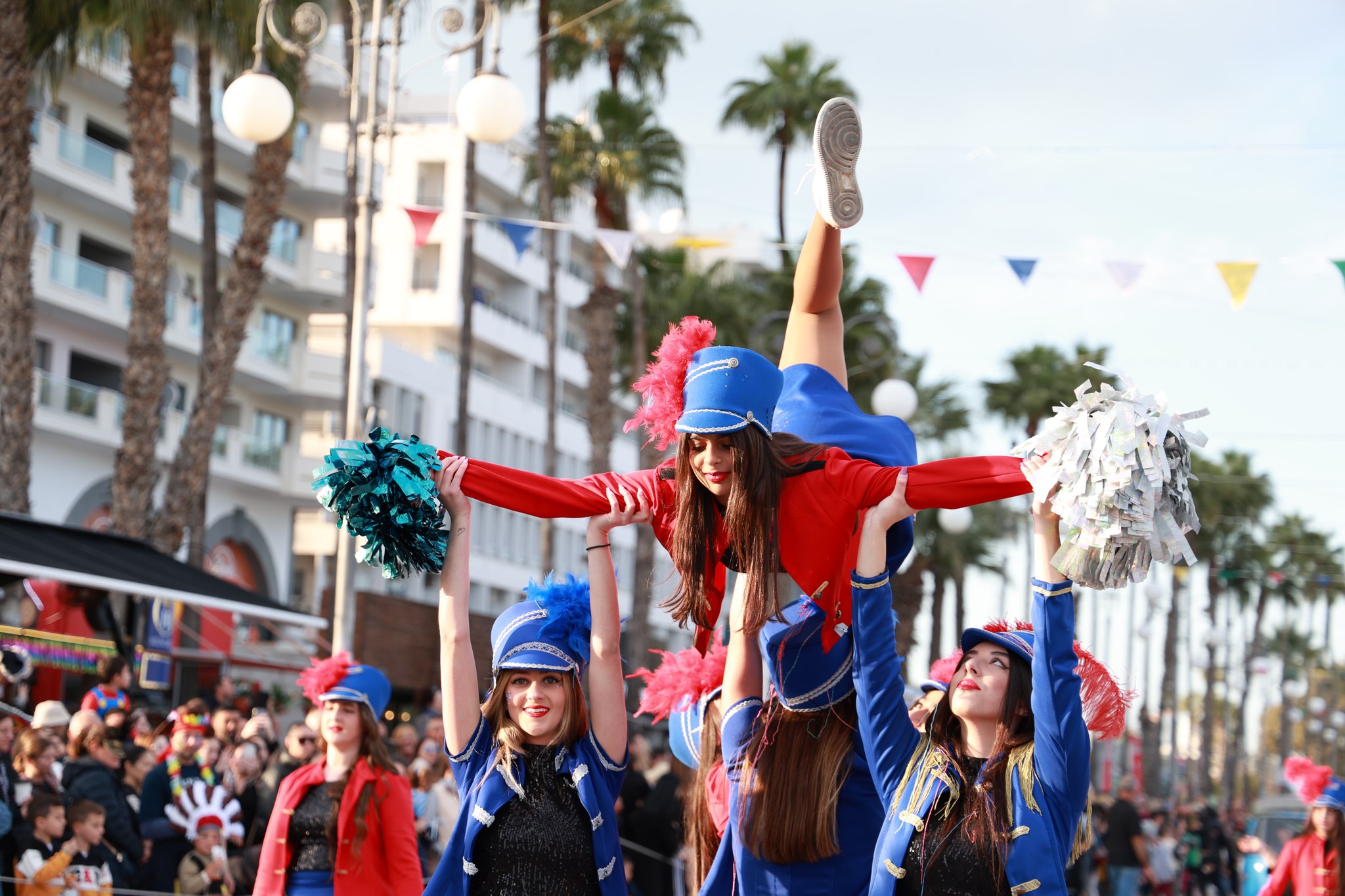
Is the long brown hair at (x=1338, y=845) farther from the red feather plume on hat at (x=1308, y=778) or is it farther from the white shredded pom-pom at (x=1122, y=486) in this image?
the white shredded pom-pom at (x=1122, y=486)

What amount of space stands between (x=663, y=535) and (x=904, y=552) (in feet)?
2.36

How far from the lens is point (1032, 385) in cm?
3644

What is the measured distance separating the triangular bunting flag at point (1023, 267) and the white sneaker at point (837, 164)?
24.5ft

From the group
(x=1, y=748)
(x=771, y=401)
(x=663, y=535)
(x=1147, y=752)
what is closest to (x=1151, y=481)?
(x=771, y=401)

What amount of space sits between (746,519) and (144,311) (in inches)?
610

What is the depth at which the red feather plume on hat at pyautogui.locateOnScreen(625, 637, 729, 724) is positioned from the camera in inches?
200

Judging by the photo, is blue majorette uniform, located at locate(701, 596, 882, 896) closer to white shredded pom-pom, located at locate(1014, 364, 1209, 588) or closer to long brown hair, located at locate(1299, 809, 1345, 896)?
white shredded pom-pom, located at locate(1014, 364, 1209, 588)

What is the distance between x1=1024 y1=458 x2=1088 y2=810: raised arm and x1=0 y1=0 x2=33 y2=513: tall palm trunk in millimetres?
14301

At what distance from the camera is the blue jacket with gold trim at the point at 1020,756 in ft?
11.6

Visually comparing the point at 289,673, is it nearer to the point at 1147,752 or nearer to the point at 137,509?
the point at 137,509

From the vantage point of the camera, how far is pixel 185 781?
338 inches

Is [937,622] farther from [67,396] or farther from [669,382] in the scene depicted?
[669,382]

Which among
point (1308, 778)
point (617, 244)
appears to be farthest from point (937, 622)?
point (1308, 778)

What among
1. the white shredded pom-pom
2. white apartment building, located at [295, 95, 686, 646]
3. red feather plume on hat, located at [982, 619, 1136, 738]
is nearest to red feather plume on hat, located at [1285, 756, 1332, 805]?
red feather plume on hat, located at [982, 619, 1136, 738]
